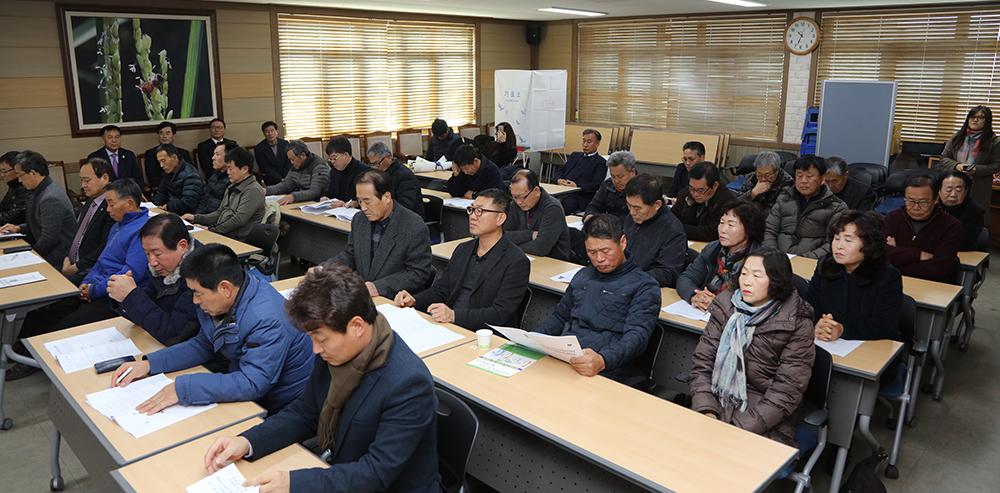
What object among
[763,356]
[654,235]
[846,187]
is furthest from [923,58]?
[763,356]

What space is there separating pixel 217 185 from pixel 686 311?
16.3ft

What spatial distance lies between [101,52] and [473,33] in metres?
5.98

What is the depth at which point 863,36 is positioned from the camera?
8961mm

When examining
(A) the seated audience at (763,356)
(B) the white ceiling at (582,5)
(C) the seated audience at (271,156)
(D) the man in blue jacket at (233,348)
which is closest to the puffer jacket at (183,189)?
(C) the seated audience at (271,156)

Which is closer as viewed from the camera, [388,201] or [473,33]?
[388,201]

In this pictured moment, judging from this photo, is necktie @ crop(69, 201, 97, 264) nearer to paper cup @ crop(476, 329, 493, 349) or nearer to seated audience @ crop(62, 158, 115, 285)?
seated audience @ crop(62, 158, 115, 285)

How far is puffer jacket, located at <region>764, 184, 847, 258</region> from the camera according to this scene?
5031 mm

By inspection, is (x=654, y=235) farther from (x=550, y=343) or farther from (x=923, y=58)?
(x=923, y=58)

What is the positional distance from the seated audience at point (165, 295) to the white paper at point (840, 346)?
9.97 ft

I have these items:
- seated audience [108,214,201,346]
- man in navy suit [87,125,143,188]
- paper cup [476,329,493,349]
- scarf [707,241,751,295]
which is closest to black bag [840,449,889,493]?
scarf [707,241,751,295]

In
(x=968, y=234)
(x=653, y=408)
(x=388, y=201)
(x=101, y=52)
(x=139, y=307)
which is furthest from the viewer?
(x=101, y=52)

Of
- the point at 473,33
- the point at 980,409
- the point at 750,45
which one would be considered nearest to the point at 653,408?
the point at 980,409

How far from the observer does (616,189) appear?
6184 mm

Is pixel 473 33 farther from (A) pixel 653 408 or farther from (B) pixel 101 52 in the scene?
(A) pixel 653 408
